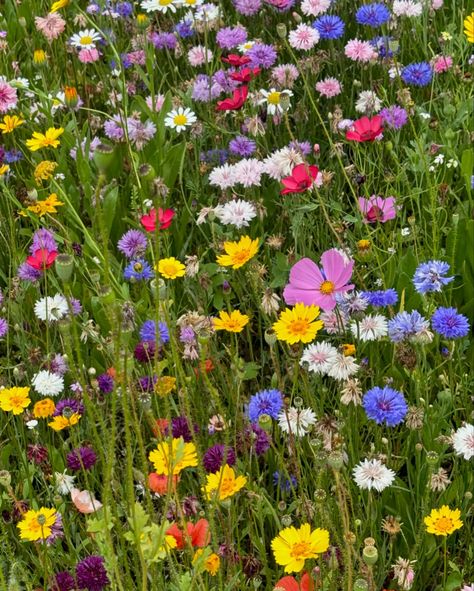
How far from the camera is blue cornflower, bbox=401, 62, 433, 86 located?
2.25 meters

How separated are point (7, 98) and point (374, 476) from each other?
1437mm

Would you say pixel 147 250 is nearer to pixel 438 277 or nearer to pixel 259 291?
pixel 259 291

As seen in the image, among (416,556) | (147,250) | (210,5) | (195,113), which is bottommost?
(416,556)

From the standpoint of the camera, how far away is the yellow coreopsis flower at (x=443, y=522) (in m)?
1.26

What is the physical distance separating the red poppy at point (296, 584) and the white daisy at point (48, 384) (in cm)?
59

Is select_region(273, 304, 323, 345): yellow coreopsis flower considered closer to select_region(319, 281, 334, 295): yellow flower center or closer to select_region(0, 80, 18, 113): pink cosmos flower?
select_region(319, 281, 334, 295): yellow flower center

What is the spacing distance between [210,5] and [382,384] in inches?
52.4

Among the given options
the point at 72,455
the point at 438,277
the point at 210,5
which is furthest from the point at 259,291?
the point at 210,5

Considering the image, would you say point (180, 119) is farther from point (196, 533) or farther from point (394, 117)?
point (196, 533)

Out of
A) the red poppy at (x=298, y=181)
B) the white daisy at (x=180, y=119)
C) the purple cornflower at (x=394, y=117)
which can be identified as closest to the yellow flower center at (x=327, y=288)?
the red poppy at (x=298, y=181)

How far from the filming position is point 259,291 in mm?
1851

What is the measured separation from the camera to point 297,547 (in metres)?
1.18

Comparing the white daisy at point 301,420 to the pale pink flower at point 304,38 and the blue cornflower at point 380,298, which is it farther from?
the pale pink flower at point 304,38

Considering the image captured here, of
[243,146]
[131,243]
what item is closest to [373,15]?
[243,146]
